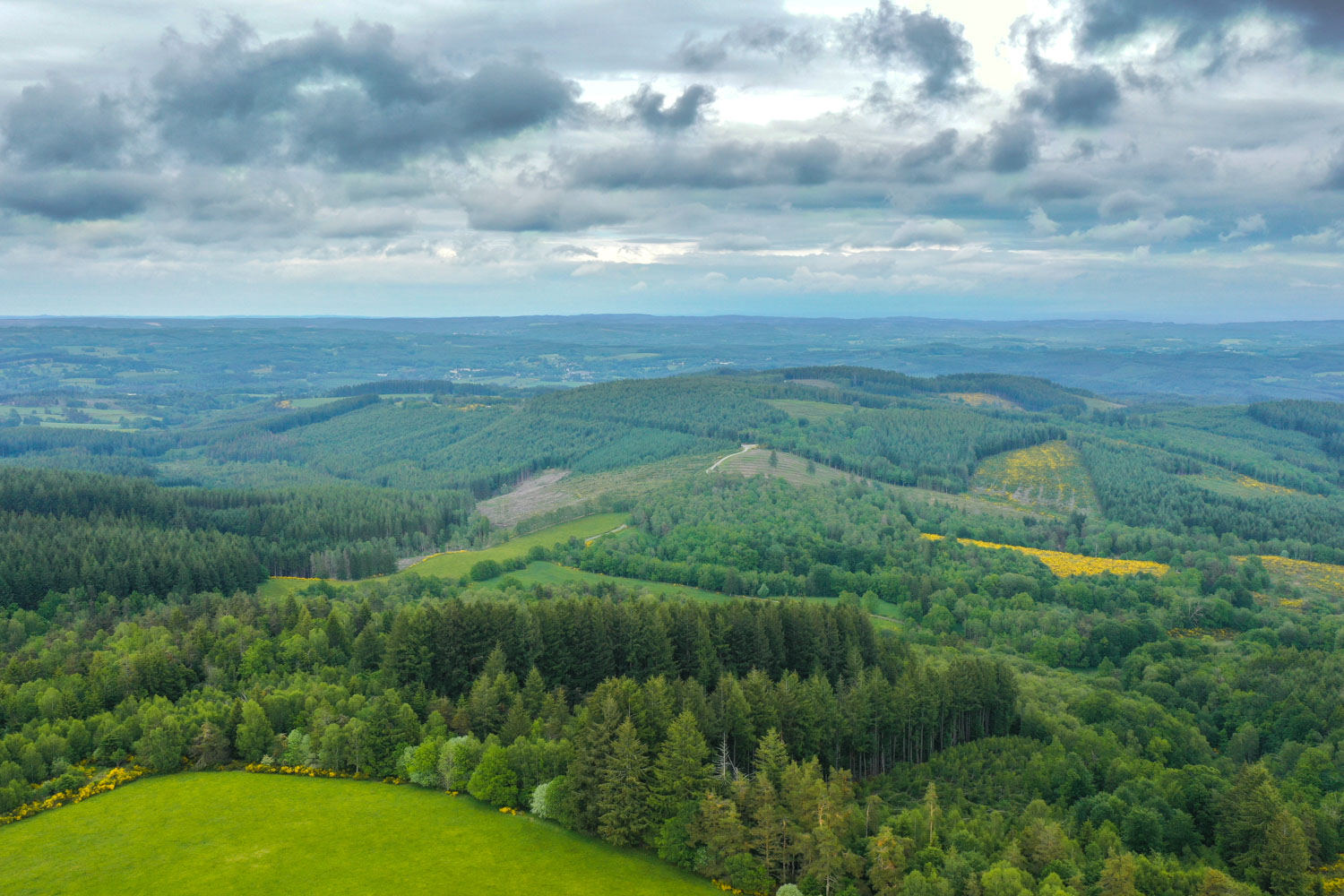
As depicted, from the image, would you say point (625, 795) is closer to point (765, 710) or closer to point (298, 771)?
point (765, 710)

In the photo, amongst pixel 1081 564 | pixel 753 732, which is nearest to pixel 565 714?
pixel 753 732

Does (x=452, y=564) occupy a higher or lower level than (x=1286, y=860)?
lower

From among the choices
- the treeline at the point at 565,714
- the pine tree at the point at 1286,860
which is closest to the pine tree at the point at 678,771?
the treeline at the point at 565,714

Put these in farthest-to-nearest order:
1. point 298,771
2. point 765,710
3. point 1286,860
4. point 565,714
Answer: point 565,714 < point 765,710 < point 298,771 < point 1286,860

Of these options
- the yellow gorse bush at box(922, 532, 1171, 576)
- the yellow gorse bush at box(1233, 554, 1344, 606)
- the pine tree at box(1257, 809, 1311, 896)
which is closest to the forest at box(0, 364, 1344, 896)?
the pine tree at box(1257, 809, 1311, 896)

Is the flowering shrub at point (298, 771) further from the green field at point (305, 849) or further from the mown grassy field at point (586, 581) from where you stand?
the mown grassy field at point (586, 581)

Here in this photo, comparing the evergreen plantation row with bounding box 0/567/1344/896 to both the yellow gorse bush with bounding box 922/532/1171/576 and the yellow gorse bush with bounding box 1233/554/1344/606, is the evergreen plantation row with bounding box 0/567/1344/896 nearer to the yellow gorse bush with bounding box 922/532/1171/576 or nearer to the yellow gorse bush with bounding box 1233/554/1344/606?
the yellow gorse bush with bounding box 922/532/1171/576

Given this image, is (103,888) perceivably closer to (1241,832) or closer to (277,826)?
(277,826)
